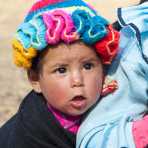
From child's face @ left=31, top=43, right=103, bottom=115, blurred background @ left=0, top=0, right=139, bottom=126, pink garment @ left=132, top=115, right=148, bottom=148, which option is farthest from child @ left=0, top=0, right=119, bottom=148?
blurred background @ left=0, top=0, right=139, bottom=126

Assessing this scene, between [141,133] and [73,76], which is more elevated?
[73,76]

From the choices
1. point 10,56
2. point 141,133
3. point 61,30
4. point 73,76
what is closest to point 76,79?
point 73,76

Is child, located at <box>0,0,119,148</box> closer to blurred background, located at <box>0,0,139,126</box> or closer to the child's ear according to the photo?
the child's ear

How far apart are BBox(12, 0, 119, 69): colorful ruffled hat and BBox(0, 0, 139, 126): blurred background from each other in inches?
74.4

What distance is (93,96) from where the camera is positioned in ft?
5.97

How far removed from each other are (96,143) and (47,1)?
1.47 ft

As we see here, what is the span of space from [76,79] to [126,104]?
6.8 inches

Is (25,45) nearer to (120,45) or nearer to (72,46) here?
(72,46)

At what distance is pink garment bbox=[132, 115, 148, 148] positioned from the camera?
1.67m

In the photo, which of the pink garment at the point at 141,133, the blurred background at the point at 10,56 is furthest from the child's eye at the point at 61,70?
the blurred background at the point at 10,56

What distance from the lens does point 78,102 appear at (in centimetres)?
180

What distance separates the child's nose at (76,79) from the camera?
1.78m

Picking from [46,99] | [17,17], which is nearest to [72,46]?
[46,99]

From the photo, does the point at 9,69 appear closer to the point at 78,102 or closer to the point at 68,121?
the point at 68,121
